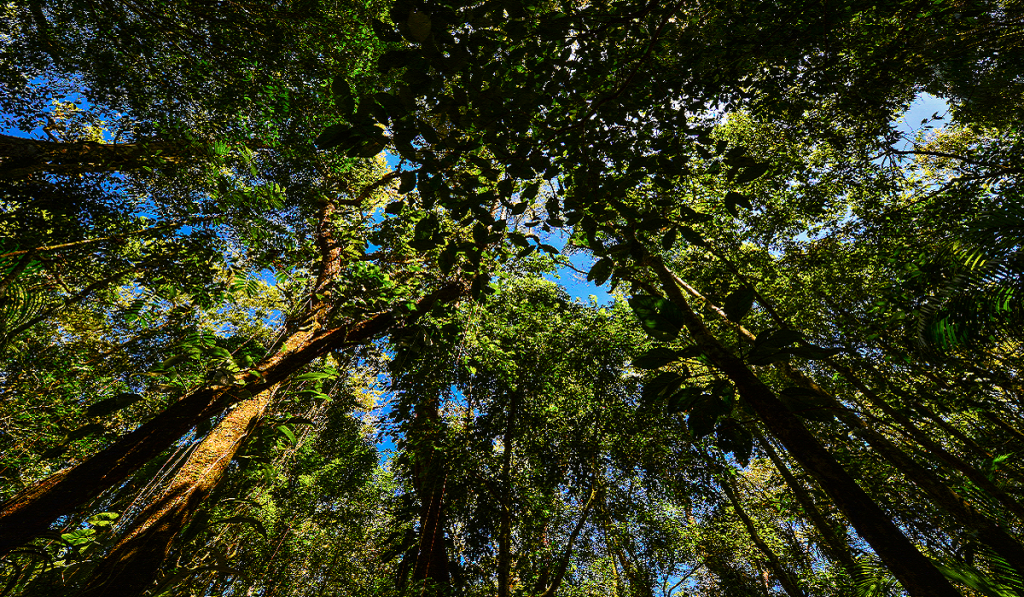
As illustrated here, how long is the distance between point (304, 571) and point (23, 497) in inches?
489

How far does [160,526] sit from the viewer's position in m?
2.76

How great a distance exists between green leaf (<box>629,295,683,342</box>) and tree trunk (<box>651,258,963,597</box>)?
28 cm

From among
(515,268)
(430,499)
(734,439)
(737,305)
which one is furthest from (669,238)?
(515,268)

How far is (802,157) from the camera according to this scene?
216 inches

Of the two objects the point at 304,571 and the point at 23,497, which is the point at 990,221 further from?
the point at 304,571

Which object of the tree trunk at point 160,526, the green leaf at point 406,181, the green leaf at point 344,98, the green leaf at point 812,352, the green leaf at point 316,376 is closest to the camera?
the green leaf at point 812,352

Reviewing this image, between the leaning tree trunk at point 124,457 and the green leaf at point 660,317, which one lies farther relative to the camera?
the leaning tree trunk at point 124,457

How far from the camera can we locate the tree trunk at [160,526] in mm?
2338

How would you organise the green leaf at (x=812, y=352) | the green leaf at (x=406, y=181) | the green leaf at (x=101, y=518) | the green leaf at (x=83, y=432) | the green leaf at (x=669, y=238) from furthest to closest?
the green leaf at (x=101, y=518)
the green leaf at (x=83, y=432)
the green leaf at (x=669, y=238)
the green leaf at (x=406, y=181)
the green leaf at (x=812, y=352)

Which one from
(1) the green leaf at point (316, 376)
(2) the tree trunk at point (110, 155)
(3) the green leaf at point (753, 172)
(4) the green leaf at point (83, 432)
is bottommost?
(3) the green leaf at point (753, 172)

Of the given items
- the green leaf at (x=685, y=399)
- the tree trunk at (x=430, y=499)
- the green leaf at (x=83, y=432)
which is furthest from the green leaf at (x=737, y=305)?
the tree trunk at (x=430, y=499)

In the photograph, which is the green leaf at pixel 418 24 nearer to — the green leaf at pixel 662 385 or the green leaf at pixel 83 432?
the green leaf at pixel 662 385

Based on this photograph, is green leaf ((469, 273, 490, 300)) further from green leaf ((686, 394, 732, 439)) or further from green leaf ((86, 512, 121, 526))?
green leaf ((86, 512, 121, 526))

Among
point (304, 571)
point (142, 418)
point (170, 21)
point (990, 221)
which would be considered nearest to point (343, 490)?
point (142, 418)
